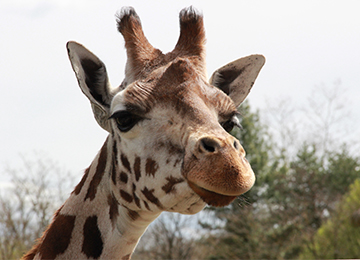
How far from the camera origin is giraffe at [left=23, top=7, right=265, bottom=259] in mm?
2857

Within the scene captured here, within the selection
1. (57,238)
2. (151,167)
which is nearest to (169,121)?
(151,167)

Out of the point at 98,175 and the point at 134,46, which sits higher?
the point at 134,46

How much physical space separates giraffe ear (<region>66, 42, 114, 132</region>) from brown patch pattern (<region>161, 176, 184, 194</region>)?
1.00m

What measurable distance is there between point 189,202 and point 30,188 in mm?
18708

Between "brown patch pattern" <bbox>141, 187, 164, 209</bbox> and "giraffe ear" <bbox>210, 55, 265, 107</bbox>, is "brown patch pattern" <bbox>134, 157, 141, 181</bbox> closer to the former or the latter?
A: "brown patch pattern" <bbox>141, 187, 164, 209</bbox>

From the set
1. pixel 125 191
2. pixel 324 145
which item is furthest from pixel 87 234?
pixel 324 145

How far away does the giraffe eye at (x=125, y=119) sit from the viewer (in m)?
3.44

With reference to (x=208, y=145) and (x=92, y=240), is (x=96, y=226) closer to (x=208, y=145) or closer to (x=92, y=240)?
(x=92, y=240)

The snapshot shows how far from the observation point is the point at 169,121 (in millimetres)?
3260

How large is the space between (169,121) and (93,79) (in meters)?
1.05

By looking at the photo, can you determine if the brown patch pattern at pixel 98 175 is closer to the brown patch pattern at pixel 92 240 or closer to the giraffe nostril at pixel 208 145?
the brown patch pattern at pixel 92 240

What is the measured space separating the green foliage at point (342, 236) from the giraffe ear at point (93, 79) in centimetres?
1774

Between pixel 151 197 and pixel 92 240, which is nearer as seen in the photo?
pixel 151 197

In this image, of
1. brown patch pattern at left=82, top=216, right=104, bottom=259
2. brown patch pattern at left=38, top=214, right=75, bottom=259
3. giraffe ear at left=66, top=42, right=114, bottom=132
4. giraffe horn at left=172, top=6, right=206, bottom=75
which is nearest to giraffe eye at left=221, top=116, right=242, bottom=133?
giraffe horn at left=172, top=6, right=206, bottom=75
